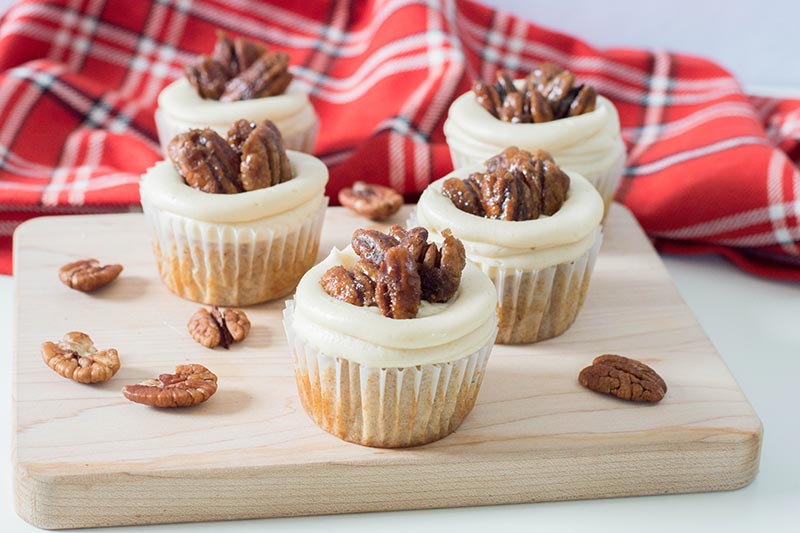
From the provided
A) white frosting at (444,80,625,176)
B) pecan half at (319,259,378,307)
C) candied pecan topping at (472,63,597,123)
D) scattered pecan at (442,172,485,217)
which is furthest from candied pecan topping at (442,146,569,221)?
pecan half at (319,259,378,307)

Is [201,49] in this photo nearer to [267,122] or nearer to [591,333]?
[267,122]

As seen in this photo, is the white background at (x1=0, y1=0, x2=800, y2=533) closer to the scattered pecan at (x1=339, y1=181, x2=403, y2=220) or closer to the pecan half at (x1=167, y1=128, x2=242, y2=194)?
the pecan half at (x1=167, y1=128, x2=242, y2=194)

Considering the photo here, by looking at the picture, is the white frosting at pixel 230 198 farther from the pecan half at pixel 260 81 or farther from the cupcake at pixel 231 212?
the pecan half at pixel 260 81

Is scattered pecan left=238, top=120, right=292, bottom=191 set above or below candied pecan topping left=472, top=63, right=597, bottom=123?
below

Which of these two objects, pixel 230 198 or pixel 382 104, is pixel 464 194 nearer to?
pixel 230 198

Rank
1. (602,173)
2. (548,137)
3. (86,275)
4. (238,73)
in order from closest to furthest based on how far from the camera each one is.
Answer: (86,275), (548,137), (602,173), (238,73)

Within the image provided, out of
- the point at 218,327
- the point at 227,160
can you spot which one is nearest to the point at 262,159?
the point at 227,160
